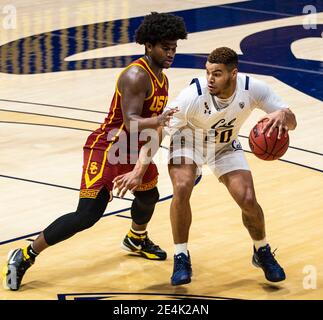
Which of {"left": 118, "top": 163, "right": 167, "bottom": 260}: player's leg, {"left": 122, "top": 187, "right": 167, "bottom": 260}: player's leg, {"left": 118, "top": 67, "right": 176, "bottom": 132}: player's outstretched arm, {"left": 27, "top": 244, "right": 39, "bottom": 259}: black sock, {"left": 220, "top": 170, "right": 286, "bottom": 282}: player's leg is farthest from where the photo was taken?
{"left": 122, "top": 187, "right": 167, "bottom": 260}: player's leg

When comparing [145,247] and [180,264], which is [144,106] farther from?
[145,247]

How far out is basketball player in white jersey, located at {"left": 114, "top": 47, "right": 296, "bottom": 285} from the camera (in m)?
7.68

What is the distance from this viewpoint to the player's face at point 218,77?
7633mm

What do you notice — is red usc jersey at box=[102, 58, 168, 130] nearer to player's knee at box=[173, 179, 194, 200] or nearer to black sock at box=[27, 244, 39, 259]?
player's knee at box=[173, 179, 194, 200]

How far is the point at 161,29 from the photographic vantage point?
25.0 feet

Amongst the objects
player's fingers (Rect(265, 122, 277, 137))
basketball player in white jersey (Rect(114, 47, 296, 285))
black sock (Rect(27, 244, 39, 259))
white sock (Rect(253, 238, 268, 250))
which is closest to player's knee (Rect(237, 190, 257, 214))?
basketball player in white jersey (Rect(114, 47, 296, 285))

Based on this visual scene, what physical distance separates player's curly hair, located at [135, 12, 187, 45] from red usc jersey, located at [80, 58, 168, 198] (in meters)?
0.19

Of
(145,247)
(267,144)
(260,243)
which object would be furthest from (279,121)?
(145,247)

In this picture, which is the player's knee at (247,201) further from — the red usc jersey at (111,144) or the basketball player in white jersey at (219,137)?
the red usc jersey at (111,144)

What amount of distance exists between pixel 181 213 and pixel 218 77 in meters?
0.99

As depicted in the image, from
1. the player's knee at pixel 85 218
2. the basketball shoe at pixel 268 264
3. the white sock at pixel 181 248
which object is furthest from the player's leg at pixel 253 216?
the player's knee at pixel 85 218

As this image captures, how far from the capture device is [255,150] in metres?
Result: 7.84

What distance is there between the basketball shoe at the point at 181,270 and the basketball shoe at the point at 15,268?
1019 mm

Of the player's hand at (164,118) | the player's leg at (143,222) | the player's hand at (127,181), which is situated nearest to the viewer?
the player's hand at (164,118)
